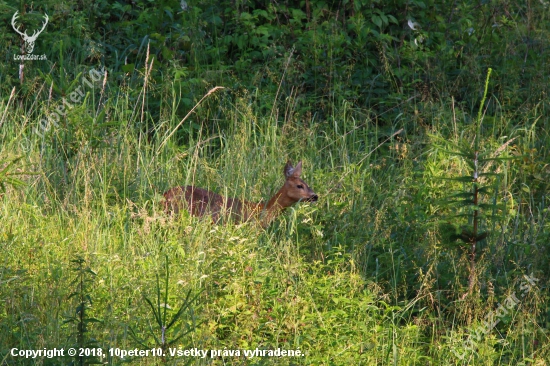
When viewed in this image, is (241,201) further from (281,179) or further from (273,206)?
(281,179)

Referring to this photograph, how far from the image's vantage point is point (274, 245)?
5508mm

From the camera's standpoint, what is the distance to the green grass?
176 inches

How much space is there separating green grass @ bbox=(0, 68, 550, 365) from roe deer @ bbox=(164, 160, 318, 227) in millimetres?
126

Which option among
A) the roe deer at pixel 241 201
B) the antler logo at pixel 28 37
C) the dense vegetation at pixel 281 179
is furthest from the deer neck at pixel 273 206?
the antler logo at pixel 28 37

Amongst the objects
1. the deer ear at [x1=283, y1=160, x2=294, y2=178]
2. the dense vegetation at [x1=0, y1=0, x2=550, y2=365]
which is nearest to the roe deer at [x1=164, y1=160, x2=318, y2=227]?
the deer ear at [x1=283, y1=160, x2=294, y2=178]

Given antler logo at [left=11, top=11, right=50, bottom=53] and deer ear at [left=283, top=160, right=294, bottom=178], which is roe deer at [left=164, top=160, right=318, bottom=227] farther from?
antler logo at [left=11, top=11, right=50, bottom=53]

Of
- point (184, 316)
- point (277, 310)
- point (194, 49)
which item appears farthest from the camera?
point (194, 49)

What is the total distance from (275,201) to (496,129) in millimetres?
2269

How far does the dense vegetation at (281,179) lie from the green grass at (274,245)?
0.8 inches

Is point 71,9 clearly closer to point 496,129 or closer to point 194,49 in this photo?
point 194,49

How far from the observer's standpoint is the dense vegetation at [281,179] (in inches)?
178

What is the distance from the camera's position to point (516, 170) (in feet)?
22.3

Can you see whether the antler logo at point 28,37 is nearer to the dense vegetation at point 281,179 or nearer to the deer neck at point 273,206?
the dense vegetation at point 281,179

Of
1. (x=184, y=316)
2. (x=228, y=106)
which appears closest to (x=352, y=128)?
(x=228, y=106)
